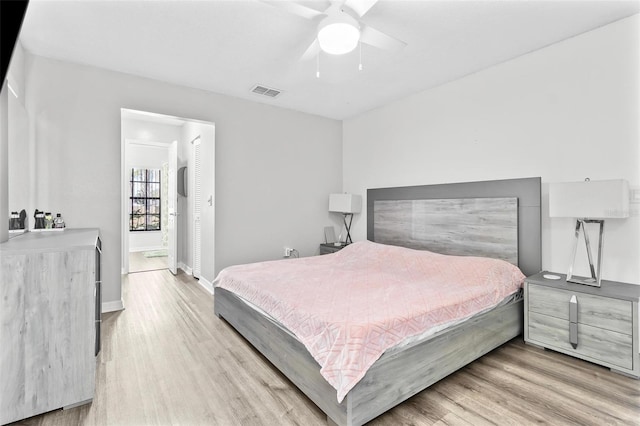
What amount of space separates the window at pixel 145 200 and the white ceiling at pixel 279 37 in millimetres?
4999

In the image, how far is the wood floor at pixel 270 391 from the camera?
1.71 meters

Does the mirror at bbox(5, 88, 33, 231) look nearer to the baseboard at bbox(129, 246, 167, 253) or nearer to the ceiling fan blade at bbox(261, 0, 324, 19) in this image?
the ceiling fan blade at bbox(261, 0, 324, 19)

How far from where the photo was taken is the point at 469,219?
10.8 feet

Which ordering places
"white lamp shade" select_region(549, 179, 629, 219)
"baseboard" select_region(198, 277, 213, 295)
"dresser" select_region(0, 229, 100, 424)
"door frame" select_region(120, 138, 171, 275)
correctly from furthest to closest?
"door frame" select_region(120, 138, 171, 275)
"baseboard" select_region(198, 277, 213, 295)
"white lamp shade" select_region(549, 179, 629, 219)
"dresser" select_region(0, 229, 100, 424)

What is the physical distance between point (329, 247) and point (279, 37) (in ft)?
9.13

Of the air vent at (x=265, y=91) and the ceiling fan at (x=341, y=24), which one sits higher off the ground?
the air vent at (x=265, y=91)

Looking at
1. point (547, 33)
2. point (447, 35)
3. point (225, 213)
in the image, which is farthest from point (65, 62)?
point (547, 33)

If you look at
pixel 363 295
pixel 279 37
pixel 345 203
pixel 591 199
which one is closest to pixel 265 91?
pixel 279 37

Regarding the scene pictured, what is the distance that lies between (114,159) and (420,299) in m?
3.36

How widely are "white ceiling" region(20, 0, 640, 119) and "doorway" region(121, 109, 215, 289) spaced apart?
0.75 metres

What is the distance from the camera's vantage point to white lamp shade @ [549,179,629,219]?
221cm

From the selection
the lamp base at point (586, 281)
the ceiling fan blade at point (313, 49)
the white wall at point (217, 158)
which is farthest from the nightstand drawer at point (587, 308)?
the white wall at point (217, 158)

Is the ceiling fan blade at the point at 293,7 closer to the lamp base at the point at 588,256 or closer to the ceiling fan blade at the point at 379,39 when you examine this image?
the ceiling fan blade at the point at 379,39

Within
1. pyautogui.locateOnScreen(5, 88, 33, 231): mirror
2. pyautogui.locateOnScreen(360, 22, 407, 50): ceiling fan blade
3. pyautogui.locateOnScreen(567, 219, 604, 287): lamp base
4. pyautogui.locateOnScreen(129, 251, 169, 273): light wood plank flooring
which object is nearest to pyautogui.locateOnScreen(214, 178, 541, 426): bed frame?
pyautogui.locateOnScreen(567, 219, 604, 287): lamp base
